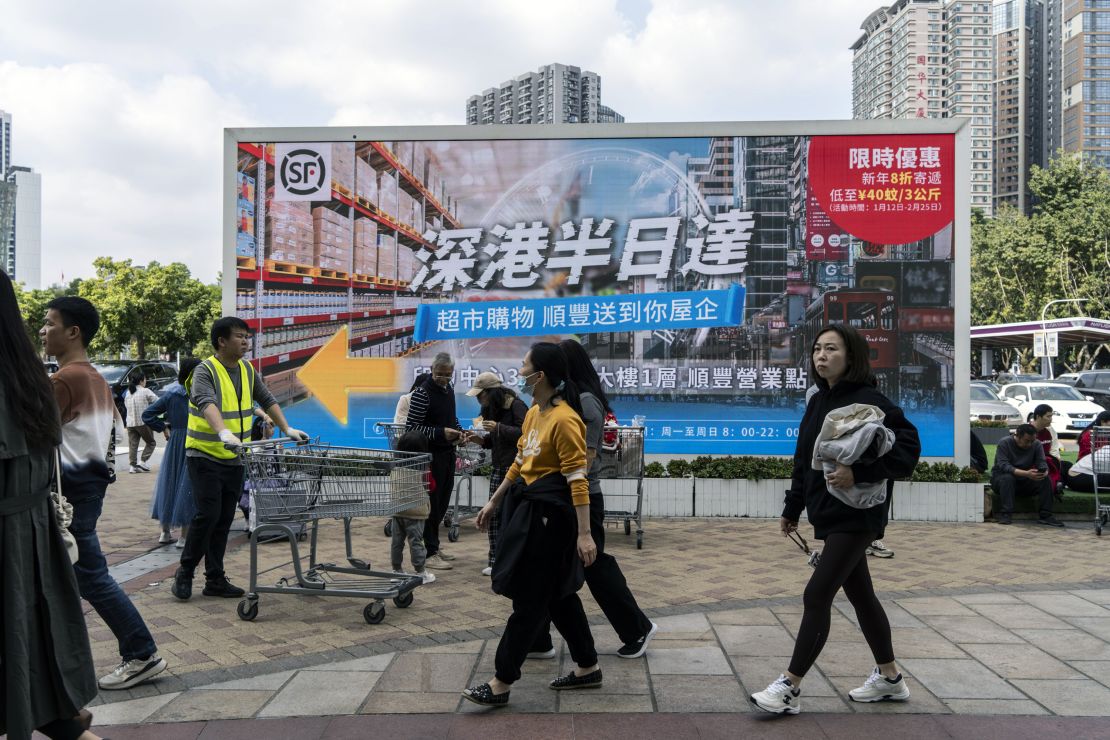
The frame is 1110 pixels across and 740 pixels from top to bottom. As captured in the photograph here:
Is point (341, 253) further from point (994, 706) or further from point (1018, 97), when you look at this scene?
point (1018, 97)

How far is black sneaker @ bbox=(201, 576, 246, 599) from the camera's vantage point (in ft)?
19.8

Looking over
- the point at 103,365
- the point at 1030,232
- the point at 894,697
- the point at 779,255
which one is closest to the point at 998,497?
the point at 779,255

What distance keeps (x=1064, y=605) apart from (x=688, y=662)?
304 cm

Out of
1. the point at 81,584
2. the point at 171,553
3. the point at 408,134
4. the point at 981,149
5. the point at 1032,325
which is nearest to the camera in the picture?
the point at 81,584

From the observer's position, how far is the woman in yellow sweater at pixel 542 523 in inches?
156

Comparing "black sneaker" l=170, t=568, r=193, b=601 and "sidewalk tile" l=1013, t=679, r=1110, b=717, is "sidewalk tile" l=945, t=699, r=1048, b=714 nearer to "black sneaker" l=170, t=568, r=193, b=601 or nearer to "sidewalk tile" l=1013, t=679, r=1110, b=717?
"sidewalk tile" l=1013, t=679, r=1110, b=717

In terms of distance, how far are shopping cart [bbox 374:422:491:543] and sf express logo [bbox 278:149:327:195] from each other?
3.37 m

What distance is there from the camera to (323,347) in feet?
35.5

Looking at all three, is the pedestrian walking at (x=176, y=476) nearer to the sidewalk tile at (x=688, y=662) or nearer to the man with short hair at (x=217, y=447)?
the man with short hair at (x=217, y=447)

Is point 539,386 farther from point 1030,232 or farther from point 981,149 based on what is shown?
point 981,149

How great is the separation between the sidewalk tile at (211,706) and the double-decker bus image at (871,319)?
7.57 m

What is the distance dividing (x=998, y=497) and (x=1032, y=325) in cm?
2481

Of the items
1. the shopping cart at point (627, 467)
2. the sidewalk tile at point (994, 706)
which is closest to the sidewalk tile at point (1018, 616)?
the sidewalk tile at point (994, 706)

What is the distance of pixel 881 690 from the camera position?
412 centimetres
